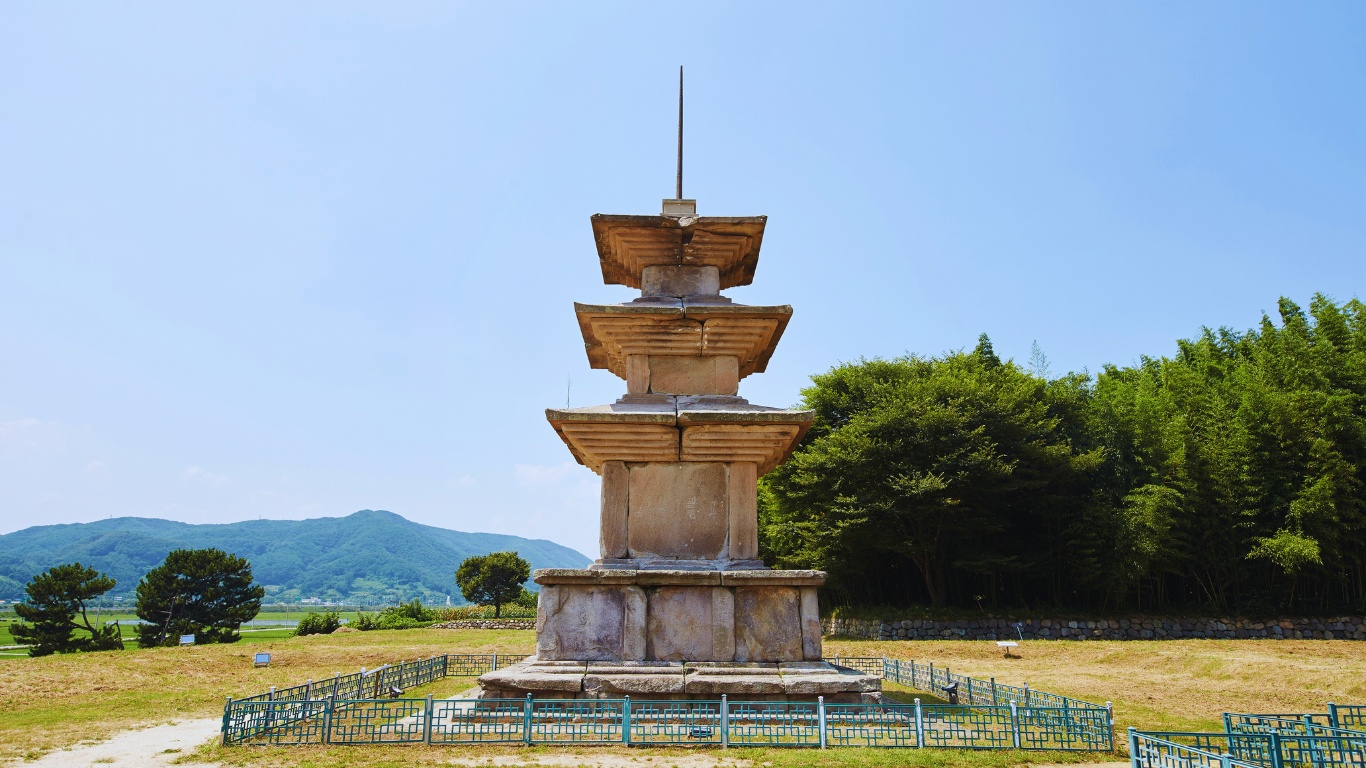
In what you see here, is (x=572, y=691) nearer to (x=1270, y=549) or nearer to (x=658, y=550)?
(x=658, y=550)

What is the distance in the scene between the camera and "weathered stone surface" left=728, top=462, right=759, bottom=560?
956 centimetres

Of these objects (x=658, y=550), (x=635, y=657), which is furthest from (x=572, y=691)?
(x=658, y=550)

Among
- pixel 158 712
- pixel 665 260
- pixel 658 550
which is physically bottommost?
pixel 158 712

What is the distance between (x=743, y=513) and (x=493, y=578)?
5467 centimetres

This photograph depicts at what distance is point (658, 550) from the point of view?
9602 millimetres

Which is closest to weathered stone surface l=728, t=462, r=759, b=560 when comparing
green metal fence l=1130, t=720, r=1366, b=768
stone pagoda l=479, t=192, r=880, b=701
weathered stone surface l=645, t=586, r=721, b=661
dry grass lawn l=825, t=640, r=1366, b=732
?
stone pagoda l=479, t=192, r=880, b=701

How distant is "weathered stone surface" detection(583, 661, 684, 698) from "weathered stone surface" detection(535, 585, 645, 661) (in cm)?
21

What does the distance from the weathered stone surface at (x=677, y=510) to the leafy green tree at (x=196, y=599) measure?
38967mm

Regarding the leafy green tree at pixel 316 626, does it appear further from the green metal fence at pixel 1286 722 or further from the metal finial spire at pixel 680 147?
the green metal fence at pixel 1286 722

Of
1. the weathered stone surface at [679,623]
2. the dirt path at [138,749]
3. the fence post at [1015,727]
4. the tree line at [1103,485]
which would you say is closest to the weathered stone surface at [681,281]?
the weathered stone surface at [679,623]

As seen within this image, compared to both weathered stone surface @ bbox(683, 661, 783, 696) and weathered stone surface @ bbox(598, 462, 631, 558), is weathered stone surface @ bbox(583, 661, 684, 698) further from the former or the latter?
weathered stone surface @ bbox(598, 462, 631, 558)

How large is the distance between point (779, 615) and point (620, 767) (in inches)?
102

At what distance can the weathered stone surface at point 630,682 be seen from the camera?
841 centimetres

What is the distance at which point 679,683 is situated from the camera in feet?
27.7
